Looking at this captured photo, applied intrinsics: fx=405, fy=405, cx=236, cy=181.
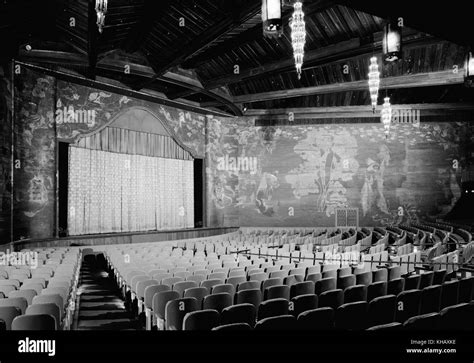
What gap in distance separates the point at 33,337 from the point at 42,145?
12.5 metres

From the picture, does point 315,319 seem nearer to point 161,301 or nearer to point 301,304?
point 301,304

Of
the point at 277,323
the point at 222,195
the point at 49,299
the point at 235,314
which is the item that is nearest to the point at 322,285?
the point at 235,314

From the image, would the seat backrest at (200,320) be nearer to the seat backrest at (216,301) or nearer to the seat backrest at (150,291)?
the seat backrest at (216,301)

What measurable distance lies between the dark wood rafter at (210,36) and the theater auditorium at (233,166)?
6cm

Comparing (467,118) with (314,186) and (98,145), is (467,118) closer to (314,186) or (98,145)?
(314,186)

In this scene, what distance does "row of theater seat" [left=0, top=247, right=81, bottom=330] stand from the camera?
345 cm

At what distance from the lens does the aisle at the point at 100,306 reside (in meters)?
5.80

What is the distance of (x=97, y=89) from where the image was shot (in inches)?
588

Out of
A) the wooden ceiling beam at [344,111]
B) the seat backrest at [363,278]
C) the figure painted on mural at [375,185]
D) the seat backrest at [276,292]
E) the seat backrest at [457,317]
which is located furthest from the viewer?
the figure painted on mural at [375,185]

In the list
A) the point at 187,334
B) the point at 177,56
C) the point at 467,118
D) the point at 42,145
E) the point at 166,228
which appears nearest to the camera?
the point at 187,334

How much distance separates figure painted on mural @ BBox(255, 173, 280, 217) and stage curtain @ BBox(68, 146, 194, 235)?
11.5ft

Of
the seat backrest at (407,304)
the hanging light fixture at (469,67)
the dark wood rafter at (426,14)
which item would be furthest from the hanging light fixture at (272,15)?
the seat backrest at (407,304)

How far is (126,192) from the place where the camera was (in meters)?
16.5

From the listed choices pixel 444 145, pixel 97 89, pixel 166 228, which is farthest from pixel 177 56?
pixel 444 145
